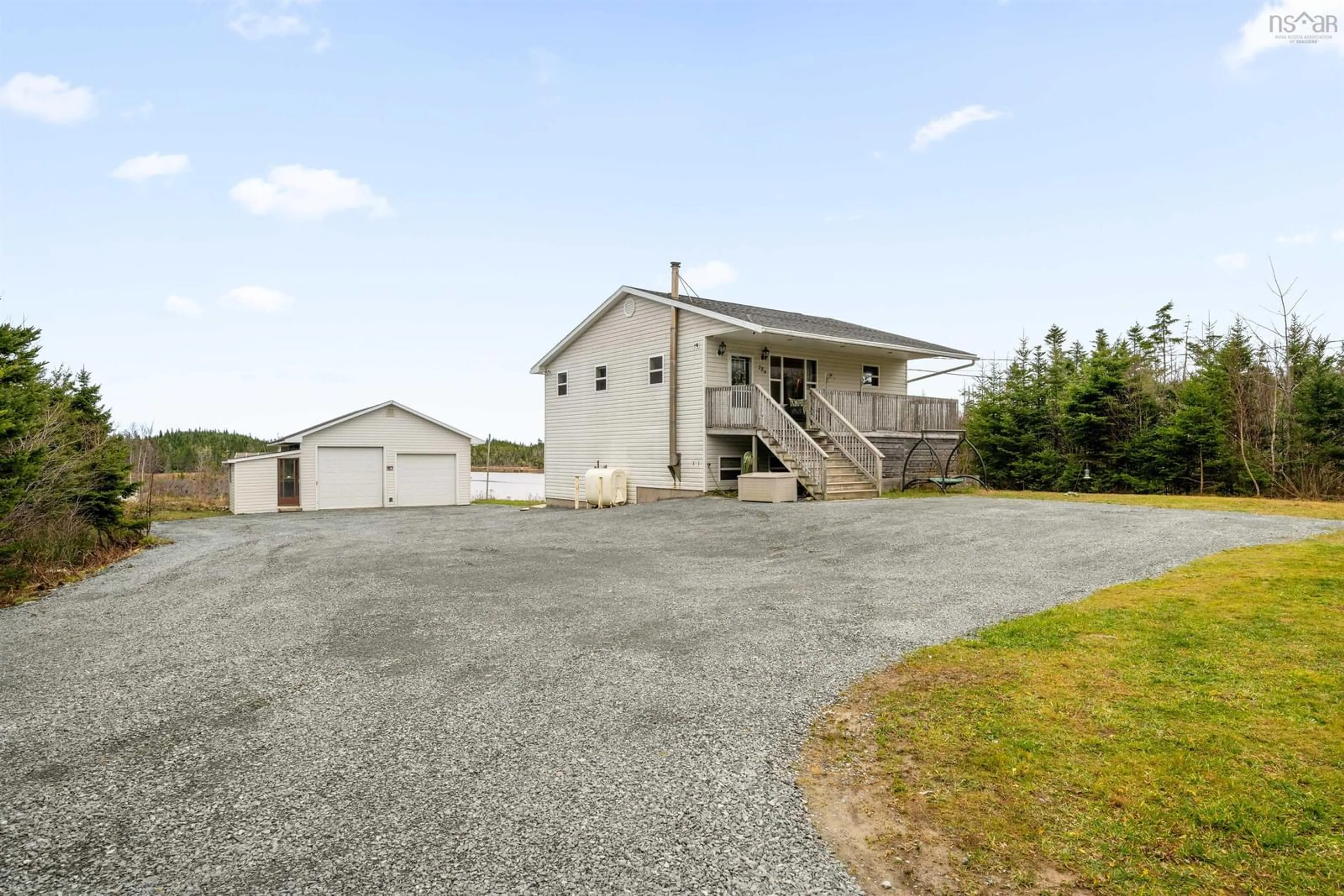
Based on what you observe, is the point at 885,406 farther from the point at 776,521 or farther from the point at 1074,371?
the point at 1074,371

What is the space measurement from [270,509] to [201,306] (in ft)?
24.6

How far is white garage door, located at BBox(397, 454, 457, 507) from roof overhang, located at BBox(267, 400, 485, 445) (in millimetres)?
1166

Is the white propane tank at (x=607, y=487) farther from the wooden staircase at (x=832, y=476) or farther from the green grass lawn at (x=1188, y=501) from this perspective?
the green grass lawn at (x=1188, y=501)

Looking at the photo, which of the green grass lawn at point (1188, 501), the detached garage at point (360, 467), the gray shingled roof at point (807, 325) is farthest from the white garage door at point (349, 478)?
the green grass lawn at point (1188, 501)

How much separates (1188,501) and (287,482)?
26.1 m

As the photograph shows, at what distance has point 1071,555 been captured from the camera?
8.48 meters

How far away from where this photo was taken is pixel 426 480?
26.0 m

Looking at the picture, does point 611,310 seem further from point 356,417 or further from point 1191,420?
point 1191,420

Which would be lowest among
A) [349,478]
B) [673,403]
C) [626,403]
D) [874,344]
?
[349,478]

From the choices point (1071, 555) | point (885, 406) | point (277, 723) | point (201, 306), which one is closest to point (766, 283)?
point (885, 406)

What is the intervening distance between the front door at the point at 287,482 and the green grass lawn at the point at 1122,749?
24.2 meters

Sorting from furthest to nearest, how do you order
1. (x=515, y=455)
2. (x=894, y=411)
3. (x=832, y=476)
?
(x=515, y=455), (x=894, y=411), (x=832, y=476)

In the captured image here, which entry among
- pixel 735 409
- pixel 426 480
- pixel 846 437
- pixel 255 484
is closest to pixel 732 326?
pixel 735 409

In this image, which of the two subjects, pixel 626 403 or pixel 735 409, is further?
pixel 626 403
